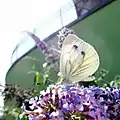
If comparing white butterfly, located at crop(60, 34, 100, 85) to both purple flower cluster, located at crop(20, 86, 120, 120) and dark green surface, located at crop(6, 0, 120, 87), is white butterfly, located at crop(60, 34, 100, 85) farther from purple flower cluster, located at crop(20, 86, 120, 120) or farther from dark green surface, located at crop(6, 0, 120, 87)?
dark green surface, located at crop(6, 0, 120, 87)

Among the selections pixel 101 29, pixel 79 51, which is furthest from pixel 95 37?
pixel 79 51

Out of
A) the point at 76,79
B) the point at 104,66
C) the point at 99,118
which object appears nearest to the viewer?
the point at 99,118

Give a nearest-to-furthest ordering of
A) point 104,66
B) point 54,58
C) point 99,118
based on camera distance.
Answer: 1. point 99,118
2. point 54,58
3. point 104,66

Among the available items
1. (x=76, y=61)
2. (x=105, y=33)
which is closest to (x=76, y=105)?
(x=76, y=61)

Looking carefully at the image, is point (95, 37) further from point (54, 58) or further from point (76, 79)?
point (76, 79)

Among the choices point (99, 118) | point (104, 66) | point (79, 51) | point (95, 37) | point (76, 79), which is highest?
point (95, 37)

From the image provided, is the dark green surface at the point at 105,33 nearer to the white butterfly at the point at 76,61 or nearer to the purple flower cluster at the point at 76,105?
the white butterfly at the point at 76,61
